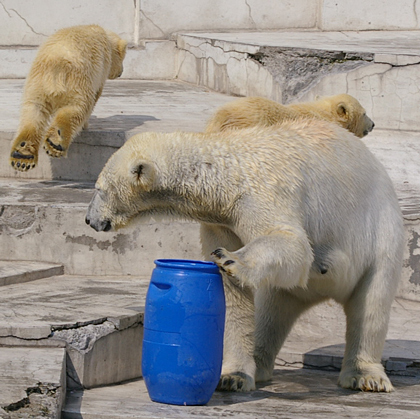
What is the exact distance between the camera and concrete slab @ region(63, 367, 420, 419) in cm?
311

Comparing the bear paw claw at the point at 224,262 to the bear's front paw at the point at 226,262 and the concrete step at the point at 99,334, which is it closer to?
the bear's front paw at the point at 226,262

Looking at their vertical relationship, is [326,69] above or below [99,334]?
above

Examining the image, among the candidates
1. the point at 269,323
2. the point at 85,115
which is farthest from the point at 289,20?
the point at 269,323

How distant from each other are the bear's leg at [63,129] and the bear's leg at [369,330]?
2344 mm

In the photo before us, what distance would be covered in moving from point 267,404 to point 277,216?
730 millimetres

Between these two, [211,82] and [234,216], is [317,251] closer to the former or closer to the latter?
[234,216]

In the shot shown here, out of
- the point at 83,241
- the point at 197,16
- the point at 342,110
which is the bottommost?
the point at 83,241

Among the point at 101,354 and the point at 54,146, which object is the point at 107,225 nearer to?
the point at 101,354

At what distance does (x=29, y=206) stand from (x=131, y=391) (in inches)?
67.5

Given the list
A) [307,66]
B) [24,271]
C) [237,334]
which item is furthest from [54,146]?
[307,66]

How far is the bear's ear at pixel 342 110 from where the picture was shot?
5.61m

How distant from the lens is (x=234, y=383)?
3.47 metres

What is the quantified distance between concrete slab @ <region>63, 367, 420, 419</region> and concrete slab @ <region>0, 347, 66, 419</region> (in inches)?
4.4

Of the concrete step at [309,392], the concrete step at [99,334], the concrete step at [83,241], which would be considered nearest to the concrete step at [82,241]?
the concrete step at [83,241]
